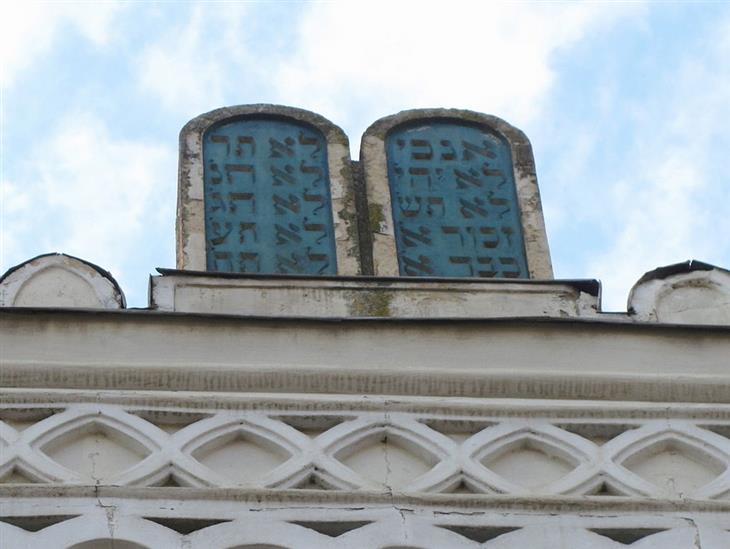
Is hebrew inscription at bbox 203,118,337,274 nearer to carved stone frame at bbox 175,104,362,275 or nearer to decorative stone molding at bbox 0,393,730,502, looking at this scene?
carved stone frame at bbox 175,104,362,275

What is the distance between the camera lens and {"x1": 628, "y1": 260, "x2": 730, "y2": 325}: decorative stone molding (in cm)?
602

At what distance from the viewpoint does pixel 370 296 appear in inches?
237

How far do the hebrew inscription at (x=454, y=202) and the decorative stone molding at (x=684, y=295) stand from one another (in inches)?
15.0

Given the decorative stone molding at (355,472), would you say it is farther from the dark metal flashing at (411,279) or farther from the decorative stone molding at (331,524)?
the dark metal flashing at (411,279)

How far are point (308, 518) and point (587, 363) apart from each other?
943 millimetres

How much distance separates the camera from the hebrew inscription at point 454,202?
6316 mm

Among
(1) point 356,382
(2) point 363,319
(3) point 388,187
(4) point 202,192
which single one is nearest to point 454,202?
(3) point 388,187

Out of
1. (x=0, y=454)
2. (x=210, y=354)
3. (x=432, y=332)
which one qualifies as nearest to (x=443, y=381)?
(x=432, y=332)

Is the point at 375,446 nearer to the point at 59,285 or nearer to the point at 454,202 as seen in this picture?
the point at 59,285

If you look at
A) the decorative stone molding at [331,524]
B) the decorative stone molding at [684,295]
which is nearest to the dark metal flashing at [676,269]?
the decorative stone molding at [684,295]

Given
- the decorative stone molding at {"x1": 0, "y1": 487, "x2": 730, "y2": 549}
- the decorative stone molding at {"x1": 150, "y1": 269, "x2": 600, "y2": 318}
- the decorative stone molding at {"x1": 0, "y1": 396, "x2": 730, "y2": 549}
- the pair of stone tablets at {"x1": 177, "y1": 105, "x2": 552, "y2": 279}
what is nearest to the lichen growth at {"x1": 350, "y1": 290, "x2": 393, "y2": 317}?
the decorative stone molding at {"x1": 150, "y1": 269, "x2": 600, "y2": 318}

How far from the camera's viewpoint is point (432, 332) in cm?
575

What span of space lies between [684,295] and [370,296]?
0.80 metres

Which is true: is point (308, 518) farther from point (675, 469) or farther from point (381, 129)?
point (381, 129)
